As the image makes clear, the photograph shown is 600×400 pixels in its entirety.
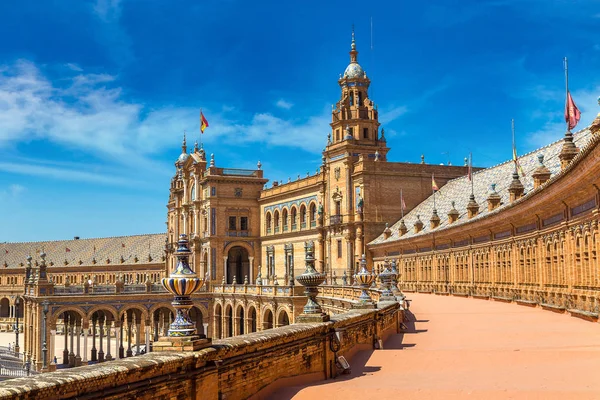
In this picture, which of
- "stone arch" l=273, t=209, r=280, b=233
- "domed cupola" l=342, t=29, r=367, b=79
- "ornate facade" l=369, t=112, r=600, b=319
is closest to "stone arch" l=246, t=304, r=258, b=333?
"ornate facade" l=369, t=112, r=600, b=319

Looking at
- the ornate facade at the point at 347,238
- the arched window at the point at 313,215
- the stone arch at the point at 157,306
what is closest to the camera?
the ornate facade at the point at 347,238

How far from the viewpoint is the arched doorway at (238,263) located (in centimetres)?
8231

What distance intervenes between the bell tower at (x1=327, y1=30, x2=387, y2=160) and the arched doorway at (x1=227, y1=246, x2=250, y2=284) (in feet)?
71.7

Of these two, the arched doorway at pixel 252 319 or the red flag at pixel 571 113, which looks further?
the arched doorway at pixel 252 319

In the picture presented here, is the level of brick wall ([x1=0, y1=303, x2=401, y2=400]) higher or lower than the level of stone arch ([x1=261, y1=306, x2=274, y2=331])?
higher

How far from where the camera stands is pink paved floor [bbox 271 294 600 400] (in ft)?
37.0

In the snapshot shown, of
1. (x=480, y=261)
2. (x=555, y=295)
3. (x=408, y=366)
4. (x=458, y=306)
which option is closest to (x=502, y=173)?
(x=480, y=261)

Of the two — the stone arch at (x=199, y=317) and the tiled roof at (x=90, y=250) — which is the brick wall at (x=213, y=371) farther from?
the tiled roof at (x=90, y=250)

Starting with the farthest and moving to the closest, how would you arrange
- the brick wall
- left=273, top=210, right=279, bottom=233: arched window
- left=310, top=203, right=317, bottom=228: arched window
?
left=273, top=210, right=279, bottom=233: arched window → left=310, top=203, right=317, bottom=228: arched window → the brick wall

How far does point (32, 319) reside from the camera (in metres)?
64.6

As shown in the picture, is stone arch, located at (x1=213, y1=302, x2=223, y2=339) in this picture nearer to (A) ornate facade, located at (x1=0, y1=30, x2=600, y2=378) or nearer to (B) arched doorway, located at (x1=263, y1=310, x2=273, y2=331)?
(A) ornate facade, located at (x1=0, y1=30, x2=600, y2=378)

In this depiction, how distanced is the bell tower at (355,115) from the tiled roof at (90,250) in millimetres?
50382

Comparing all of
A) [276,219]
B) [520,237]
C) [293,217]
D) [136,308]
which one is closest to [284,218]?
[276,219]

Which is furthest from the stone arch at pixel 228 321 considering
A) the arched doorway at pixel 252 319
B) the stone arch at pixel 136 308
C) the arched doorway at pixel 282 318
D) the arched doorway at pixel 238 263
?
the arched doorway at pixel 282 318
